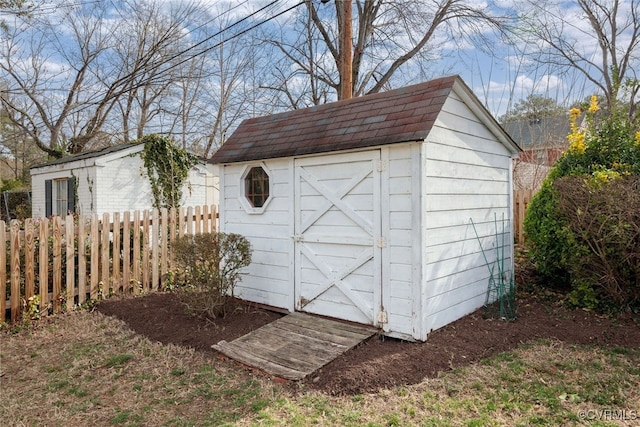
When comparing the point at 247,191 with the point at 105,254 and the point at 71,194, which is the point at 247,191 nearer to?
the point at 105,254

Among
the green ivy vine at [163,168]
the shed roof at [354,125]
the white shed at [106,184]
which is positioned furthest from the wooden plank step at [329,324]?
the green ivy vine at [163,168]

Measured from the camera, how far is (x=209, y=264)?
518 centimetres

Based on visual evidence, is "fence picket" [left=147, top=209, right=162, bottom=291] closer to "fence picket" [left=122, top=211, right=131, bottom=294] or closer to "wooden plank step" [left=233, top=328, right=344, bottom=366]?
"fence picket" [left=122, top=211, right=131, bottom=294]

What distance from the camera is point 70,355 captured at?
173 inches

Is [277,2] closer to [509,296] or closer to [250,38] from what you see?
[509,296]

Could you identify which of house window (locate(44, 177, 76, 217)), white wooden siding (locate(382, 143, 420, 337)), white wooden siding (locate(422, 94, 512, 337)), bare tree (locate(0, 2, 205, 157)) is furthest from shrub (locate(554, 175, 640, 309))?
bare tree (locate(0, 2, 205, 157))

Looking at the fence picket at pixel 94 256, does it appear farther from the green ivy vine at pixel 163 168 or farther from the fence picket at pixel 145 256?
the green ivy vine at pixel 163 168

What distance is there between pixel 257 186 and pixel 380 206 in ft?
7.10

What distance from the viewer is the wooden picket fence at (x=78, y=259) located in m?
5.31

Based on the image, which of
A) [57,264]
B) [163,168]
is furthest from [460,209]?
[163,168]

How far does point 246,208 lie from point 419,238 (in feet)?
9.11

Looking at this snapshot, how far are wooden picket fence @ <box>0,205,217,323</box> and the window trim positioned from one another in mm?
1807

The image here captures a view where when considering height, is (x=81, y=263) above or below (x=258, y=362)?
above

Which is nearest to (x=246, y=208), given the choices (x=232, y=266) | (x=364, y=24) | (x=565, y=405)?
(x=232, y=266)
